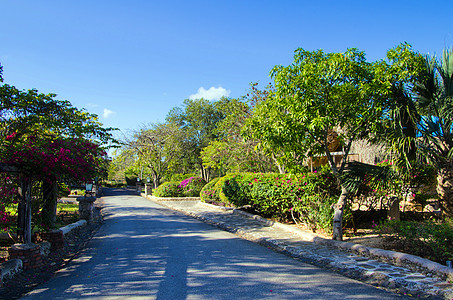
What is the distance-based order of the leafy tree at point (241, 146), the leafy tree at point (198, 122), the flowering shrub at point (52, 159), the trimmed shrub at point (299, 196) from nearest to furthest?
1. the flowering shrub at point (52, 159)
2. the trimmed shrub at point (299, 196)
3. the leafy tree at point (241, 146)
4. the leafy tree at point (198, 122)

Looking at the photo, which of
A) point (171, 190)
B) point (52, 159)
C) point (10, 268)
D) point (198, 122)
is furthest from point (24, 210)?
point (198, 122)

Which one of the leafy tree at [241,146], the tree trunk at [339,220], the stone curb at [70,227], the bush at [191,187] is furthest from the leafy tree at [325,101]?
the bush at [191,187]

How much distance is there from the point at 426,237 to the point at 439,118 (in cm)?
271

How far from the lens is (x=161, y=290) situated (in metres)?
4.66

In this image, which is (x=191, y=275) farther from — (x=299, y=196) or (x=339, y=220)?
(x=299, y=196)

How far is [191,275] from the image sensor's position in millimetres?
5430

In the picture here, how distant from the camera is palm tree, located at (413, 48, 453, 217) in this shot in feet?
21.9

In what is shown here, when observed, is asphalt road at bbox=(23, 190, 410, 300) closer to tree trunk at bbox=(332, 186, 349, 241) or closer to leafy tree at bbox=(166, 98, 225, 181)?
tree trunk at bbox=(332, 186, 349, 241)

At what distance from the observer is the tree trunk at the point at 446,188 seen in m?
7.00

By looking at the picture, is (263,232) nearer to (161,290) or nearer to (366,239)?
(366,239)

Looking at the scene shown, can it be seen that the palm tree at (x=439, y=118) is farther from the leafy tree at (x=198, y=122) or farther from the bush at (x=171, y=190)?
the leafy tree at (x=198, y=122)

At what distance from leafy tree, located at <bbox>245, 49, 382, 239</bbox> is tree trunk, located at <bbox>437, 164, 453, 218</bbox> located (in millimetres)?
1801

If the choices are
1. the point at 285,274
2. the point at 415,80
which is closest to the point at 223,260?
the point at 285,274

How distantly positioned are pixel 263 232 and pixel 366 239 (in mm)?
3049
